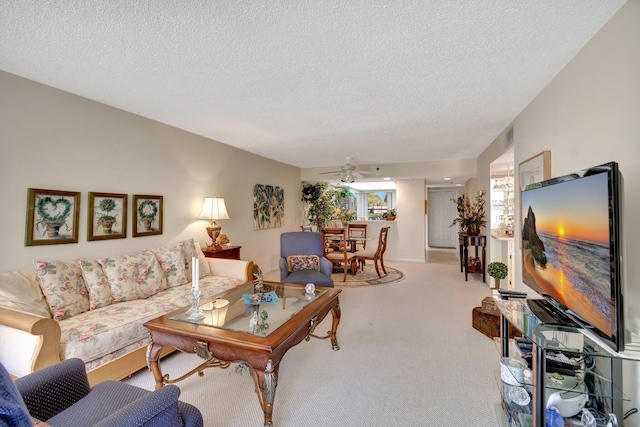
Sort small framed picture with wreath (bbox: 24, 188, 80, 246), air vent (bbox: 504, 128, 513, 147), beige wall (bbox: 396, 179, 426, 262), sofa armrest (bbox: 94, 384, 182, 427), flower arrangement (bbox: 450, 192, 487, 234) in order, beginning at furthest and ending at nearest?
beige wall (bbox: 396, 179, 426, 262), flower arrangement (bbox: 450, 192, 487, 234), air vent (bbox: 504, 128, 513, 147), small framed picture with wreath (bbox: 24, 188, 80, 246), sofa armrest (bbox: 94, 384, 182, 427)

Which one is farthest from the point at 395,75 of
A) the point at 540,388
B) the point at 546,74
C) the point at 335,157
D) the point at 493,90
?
the point at 335,157

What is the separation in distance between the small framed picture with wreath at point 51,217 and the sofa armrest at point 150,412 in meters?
2.24

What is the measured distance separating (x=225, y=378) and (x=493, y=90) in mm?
3382

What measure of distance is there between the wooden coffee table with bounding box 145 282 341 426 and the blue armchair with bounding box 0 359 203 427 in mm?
408

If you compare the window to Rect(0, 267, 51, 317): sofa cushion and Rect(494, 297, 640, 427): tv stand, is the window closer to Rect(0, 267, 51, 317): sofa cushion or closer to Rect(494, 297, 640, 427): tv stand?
Rect(494, 297, 640, 427): tv stand

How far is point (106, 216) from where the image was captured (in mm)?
2922

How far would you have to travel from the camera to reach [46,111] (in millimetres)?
2471

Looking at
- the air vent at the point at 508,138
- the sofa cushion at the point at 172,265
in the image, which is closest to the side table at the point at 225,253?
the sofa cushion at the point at 172,265

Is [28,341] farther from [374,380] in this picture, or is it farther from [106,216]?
[374,380]

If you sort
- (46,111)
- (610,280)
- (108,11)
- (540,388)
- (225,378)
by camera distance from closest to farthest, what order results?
1. (610,280)
2. (540,388)
3. (108,11)
4. (225,378)
5. (46,111)

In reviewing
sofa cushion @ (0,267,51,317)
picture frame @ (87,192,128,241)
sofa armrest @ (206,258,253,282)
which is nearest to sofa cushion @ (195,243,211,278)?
sofa armrest @ (206,258,253,282)

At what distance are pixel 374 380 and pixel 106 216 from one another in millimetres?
3024

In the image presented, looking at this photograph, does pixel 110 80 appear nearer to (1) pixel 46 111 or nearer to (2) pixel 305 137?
(1) pixel 46 111

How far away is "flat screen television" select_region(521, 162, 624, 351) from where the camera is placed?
1043 millimetres
